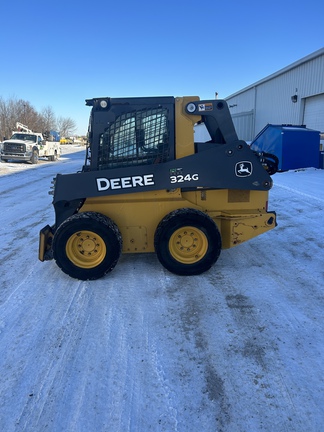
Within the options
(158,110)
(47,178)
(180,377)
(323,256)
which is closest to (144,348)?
(180,377)

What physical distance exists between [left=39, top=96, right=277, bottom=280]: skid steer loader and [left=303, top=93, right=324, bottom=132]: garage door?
15.8 metres

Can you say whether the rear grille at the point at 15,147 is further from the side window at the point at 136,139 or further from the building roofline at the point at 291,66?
the side window at the point at 136,139

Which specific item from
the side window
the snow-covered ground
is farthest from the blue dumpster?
the side window

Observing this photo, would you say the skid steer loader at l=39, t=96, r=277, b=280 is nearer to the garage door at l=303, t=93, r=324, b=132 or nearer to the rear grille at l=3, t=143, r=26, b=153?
the garage door at l=303, t=93, r=324, b=132

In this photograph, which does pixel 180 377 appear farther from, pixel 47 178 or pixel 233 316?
pixel 47 178

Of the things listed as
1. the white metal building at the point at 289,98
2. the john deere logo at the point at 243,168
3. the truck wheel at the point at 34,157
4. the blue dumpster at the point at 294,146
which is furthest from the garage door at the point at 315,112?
the truck wheel at the point at 34,157

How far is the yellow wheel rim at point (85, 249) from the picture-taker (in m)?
Result: 4.51

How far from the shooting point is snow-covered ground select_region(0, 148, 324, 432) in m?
2.43

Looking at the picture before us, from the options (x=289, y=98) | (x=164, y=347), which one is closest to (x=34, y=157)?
(x=289, y=98)

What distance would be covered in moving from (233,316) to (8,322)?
2.40 meters

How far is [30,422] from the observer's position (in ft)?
7.79

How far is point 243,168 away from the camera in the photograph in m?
4.61

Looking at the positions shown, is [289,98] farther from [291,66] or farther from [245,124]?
[245,124]

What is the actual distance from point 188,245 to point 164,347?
1.76 m
